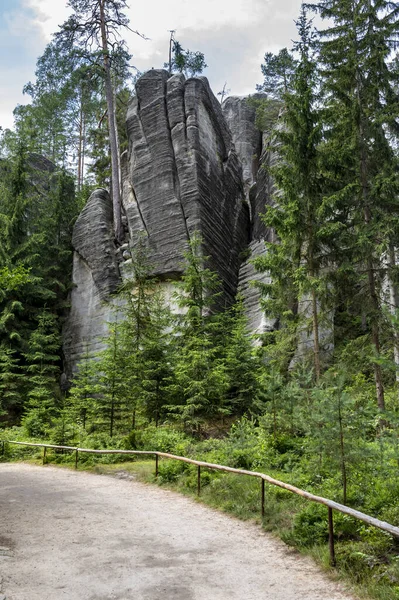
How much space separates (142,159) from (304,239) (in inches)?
592

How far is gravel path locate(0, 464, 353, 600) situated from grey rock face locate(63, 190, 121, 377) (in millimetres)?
16690

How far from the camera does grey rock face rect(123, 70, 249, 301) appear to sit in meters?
24.8

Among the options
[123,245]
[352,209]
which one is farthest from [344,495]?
[123,245]

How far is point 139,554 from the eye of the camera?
6.22 m

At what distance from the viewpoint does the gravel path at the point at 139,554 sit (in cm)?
500

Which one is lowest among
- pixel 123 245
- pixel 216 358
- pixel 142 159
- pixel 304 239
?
pixel 216 358

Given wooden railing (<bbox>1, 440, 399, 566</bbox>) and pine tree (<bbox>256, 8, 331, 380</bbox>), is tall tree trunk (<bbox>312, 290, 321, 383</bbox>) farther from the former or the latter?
wooden railing (<bbox>1, 440, 399, 566</bbox>)

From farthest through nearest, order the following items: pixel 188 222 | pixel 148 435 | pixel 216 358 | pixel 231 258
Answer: pixel 231 258
pixel 188 222
pixel 216 358
pixel 148 435

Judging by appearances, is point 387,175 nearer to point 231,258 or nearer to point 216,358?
point 216,358

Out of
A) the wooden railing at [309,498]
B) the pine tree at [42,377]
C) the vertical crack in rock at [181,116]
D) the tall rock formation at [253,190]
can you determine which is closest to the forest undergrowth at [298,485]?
the wooden railing at [309,498]

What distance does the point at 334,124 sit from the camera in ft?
54.0

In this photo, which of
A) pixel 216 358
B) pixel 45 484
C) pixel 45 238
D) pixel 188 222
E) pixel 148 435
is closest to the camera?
pixel 45 484

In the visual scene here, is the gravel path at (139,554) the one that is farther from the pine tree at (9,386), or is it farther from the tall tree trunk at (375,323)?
the pine tree at (9,386)

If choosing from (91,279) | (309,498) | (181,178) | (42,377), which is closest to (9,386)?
(42,377)
